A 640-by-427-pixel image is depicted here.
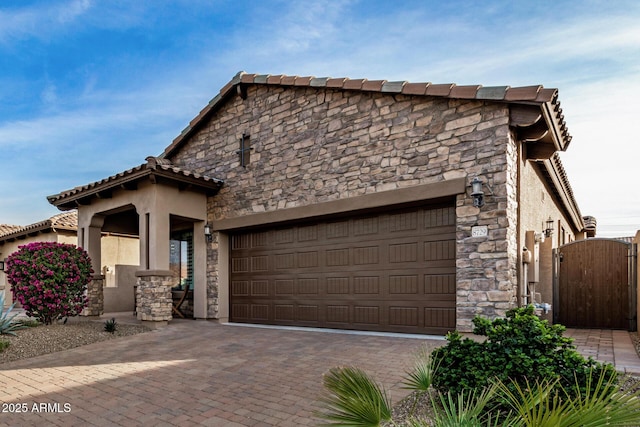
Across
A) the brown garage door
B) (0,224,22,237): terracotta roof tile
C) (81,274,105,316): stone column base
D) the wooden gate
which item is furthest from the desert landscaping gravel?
(0,224,22,237): terracotta roof tile

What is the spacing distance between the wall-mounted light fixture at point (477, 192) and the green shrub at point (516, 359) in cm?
344

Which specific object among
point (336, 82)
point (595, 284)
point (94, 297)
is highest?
point (336, 82)

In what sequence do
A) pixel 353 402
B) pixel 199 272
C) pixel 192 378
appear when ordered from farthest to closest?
1. pixel 199 272
2. pixel 192 378
3. pixel 353 402

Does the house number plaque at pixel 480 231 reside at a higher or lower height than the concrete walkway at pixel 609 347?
higher

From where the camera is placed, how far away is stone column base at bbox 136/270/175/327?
Answer: 9.48 meters

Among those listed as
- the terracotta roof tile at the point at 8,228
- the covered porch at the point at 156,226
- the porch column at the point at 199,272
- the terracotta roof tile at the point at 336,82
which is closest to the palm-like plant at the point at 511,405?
the terracotta roof tile at the point at 336,82

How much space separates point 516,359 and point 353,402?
1.76 meters

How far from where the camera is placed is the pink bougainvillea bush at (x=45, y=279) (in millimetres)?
8586

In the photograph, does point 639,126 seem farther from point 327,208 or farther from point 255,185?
point 255,185

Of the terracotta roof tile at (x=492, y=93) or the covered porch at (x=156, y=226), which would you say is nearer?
the terracotta roof tile at (x=492, y=93)

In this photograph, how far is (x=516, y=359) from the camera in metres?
3.29

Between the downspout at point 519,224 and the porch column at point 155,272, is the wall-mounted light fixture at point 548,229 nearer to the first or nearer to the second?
the downspout at point 519,224

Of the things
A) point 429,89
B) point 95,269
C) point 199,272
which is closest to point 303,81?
point 429,89

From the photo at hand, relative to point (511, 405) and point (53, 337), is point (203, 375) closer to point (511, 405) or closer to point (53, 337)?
point (511, 405)
